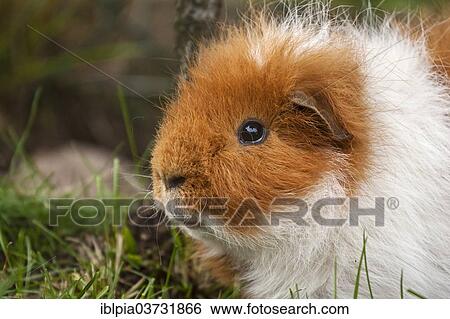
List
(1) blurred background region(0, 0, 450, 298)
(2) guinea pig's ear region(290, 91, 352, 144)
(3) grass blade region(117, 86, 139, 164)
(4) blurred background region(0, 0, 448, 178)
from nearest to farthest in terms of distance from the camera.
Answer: (2) guinea pig's ear region(290, 91, 352, 144) → (1) blurred background region(0, 0, 450, 298) → (3) grass blade region(117, 86, 139, 164) → (4) blurred background region(0, 0, 448, 178)

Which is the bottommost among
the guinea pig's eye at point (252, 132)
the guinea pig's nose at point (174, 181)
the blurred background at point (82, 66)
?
the guinea pig's nose at point (174, 181)

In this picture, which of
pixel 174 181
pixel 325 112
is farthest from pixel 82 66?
pixel 325 112

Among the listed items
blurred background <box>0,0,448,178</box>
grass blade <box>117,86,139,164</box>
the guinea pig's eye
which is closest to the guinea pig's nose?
the guinea pig's eye

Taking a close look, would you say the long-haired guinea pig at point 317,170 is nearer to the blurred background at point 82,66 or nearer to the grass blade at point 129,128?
the grass blade at point 129,128

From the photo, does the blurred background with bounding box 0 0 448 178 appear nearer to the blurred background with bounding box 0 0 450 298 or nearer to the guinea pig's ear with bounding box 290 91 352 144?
the blurred background with bounding box 0 0 450 298

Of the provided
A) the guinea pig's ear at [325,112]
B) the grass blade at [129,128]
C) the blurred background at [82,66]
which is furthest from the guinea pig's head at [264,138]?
the blurred background at [82,66]

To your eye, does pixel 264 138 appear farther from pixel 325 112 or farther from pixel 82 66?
pixel 82 66
